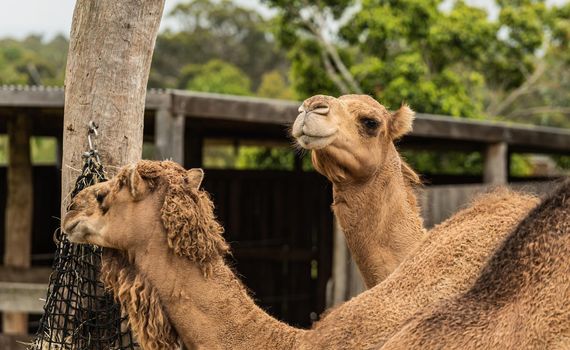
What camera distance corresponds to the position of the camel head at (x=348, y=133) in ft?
16.9

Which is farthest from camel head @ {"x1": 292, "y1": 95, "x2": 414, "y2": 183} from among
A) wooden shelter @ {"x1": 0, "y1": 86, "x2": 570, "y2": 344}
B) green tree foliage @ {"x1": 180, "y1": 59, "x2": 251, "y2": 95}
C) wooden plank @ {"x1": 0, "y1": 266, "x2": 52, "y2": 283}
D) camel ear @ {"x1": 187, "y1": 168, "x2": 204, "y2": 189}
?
green tree foliage @ {"x1": 180, "y1": 59, "x2": 251, "y2": 95}

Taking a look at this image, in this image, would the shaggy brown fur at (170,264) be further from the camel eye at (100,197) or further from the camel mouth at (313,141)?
the camel mouth at (313,141)

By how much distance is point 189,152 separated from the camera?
1324 cm

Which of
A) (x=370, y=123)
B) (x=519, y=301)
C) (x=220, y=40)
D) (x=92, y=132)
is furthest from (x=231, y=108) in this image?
(x=220, y=40)

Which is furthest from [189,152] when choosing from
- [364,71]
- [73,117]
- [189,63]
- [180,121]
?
[189,63]

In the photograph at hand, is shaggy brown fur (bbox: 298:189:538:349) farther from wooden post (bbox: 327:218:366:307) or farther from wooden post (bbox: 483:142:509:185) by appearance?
wooden post (bbox: 483:142:509:185)

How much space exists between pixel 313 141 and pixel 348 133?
1.06 feet

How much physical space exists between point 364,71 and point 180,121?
36.4 feet

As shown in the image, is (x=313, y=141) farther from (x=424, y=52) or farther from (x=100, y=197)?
(x=424, y=52)

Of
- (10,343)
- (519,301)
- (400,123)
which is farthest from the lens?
(10,343)

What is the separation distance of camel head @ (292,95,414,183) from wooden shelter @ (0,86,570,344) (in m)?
3.49

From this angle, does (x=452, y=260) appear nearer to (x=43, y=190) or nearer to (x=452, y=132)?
(x=452, y=132)

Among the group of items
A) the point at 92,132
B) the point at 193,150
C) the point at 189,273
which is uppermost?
the point at 193,150

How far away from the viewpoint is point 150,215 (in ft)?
14.0
